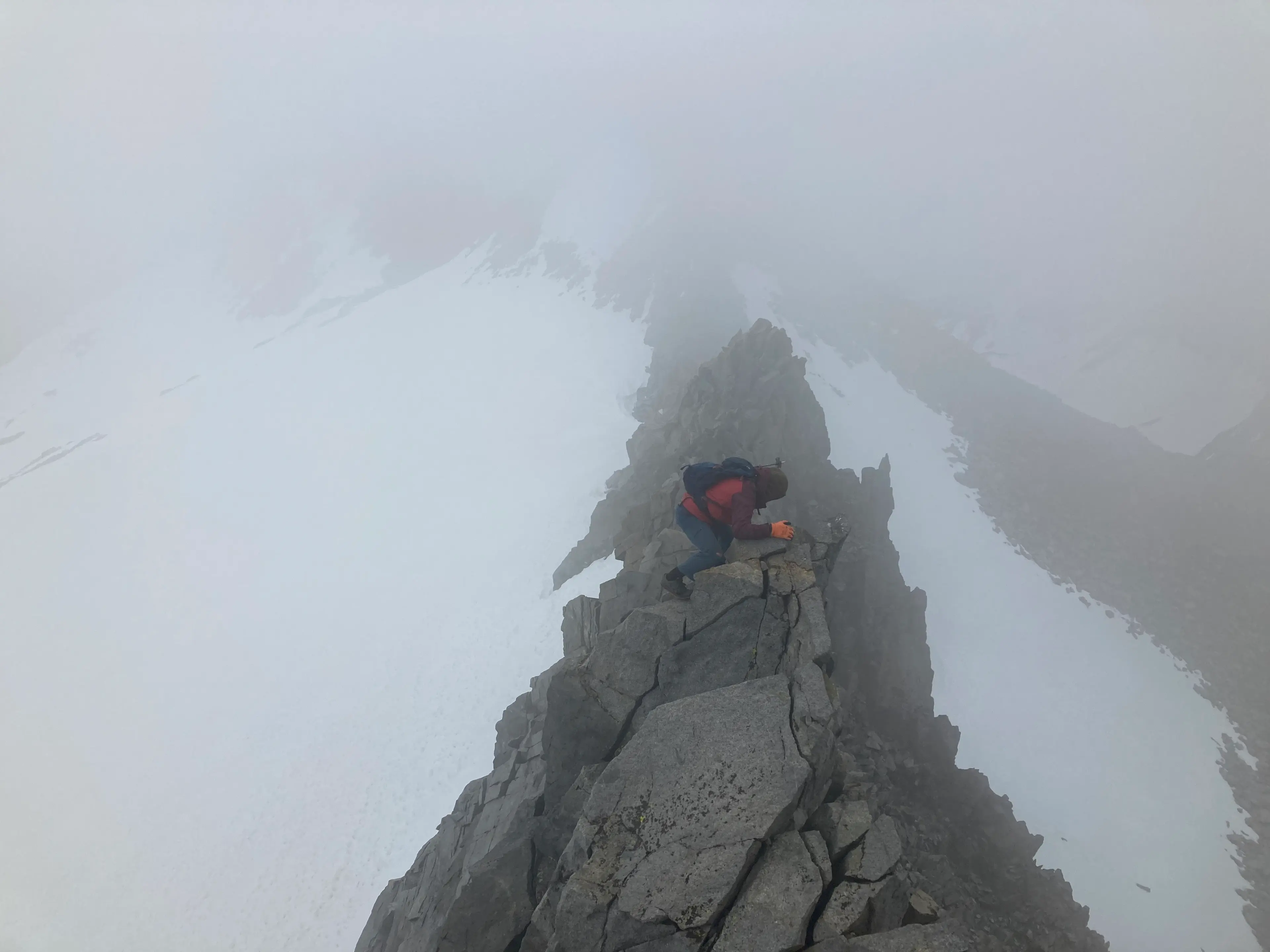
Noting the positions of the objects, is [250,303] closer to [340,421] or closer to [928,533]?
[340,421]

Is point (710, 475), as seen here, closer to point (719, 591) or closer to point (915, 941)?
point (719, 591)

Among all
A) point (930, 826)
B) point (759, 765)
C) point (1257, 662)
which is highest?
point (759, 765)

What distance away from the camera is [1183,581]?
3164cm

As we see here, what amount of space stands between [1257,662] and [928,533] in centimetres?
1589

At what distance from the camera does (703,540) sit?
34.1 feet

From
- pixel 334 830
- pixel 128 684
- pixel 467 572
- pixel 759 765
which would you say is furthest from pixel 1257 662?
pixel 128 684

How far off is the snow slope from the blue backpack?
13.6 metres

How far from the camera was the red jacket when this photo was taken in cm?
959

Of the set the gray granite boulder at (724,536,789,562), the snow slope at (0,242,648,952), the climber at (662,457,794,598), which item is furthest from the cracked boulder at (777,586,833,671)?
the snow slope at (0,242,648,952)

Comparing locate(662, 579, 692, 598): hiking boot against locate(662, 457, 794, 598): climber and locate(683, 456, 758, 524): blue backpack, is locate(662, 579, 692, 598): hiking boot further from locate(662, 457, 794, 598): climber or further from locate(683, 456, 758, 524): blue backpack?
locate(683, 456, 758, 524): blue backpack

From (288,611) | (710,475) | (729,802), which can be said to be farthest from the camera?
(288,611)

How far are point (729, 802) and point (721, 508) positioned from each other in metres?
4.60

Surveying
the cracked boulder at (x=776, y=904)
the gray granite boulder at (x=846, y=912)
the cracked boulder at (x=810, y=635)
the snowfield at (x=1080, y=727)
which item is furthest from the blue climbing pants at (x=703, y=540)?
the snowfield at (x=1080, y=727)

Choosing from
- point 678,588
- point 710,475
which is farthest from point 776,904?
point 710,475
